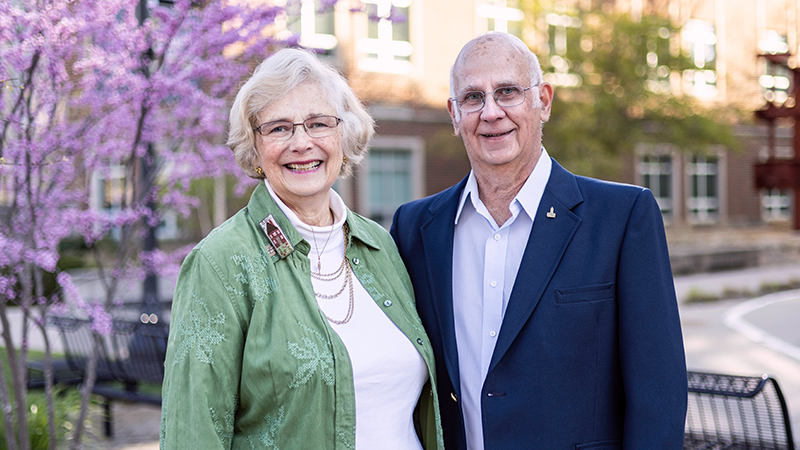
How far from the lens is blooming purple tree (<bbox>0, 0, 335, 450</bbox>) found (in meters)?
3.48

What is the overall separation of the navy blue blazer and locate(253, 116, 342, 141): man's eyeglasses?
30.8 inches

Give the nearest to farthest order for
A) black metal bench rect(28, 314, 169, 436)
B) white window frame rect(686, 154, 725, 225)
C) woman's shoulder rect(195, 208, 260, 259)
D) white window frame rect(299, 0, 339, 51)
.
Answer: woman's shoulder rect(195, 208, 260, 259)
black metal bench rect(28, 314, 169, 436)
white window frame rect(299, 0, 339, 51)
white window frame rect(686, 154, 725, 225)

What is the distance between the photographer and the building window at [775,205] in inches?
1069

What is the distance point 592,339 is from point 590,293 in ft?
0.48

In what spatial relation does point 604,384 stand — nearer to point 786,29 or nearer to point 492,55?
point 492,55

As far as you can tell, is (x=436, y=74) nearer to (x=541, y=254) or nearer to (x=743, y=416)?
(x=743, y=416)

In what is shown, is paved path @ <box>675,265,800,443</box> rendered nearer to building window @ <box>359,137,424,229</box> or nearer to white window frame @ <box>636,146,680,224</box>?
building window @ <box>359,137,424,229</box>

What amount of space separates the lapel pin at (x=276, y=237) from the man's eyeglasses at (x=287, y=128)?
0.27 meters

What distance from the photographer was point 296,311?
2.11m

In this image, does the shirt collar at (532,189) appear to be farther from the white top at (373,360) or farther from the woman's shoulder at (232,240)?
the woman's shoulder at (232,240)

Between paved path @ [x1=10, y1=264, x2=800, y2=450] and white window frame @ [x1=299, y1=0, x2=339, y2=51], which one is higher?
white window frame @ [x1=299, y1=0, x2=339, y2=51]

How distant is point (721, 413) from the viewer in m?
Result: 5.54

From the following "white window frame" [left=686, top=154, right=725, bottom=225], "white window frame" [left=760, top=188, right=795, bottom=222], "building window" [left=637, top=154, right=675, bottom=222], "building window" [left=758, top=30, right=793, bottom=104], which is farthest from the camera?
"white window frame" [left=760, top=188, right=795, bottom=222]

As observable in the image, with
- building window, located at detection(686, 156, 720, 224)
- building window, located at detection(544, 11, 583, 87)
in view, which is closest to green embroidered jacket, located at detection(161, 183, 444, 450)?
building window, located at detection(544, 11, 583, 87)
